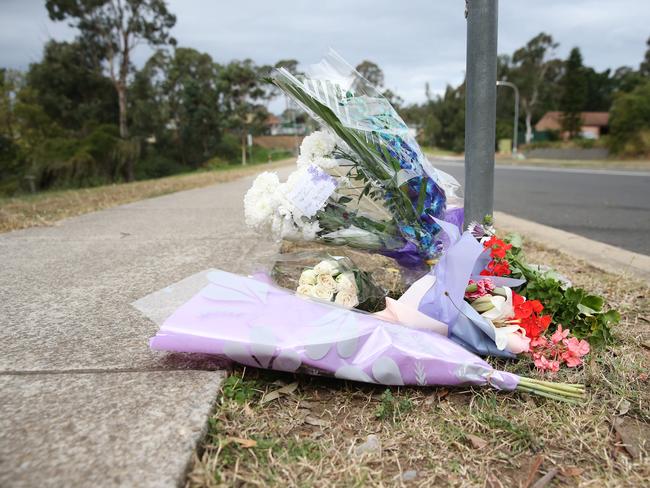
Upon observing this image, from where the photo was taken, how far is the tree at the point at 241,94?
45812 millimetres

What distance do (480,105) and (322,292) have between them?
1140 mm

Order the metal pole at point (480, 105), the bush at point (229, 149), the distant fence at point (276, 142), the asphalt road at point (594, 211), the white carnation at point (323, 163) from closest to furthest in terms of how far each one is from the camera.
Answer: the white carnation at point (323, 163) < the metal pole at point (480, 105) < the asphalt road at point (594, 211) < the bush at point (229, 149) < the distant fence at point (276, 142)

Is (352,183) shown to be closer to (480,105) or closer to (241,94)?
(480,105)

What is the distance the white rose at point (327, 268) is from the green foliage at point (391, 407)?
57 centimetres

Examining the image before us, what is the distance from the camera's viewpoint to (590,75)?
205ft

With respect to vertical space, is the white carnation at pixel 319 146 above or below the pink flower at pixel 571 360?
above

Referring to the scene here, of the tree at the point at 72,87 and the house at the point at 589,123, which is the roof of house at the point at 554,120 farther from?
the tree at the point at 72,87

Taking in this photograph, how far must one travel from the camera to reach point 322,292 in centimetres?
A: 179

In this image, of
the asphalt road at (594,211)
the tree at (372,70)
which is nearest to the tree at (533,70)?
the tree at (372,70)

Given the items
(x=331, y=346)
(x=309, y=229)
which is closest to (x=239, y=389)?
(x=331, y=346)

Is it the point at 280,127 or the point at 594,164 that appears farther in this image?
the point at 280,127

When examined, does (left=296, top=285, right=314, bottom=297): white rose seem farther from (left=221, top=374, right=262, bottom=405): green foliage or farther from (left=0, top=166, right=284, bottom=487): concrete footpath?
(left=221, top=374, right=262, bottom=405): green foliage

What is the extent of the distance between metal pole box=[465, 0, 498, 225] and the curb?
1.13 m

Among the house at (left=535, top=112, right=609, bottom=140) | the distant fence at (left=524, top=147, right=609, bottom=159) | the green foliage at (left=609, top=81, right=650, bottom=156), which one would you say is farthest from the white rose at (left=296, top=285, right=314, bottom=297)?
the house at (left=535, top=112, right=609, bottom=140)
